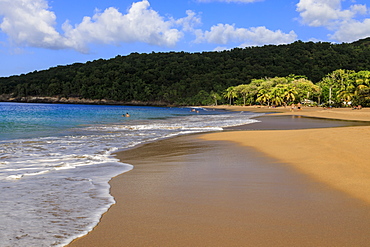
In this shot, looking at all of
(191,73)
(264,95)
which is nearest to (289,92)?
(264,95)

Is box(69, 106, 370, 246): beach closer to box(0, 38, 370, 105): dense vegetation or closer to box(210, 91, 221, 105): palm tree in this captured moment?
box(210, 91, 221, 105): palm tree

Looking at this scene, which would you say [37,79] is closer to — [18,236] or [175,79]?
[175,79]

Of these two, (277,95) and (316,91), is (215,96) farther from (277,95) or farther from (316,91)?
(316,91)

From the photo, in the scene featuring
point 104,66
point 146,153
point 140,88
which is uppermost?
point 104,66

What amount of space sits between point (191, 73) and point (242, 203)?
571 ft

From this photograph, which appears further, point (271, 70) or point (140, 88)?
point (140, 88)

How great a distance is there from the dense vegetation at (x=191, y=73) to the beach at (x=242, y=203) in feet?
455

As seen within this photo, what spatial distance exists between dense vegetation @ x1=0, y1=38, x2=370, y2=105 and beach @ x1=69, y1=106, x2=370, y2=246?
139 m

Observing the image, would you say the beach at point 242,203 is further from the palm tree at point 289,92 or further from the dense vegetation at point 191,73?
the dense vegetation at point 191,73

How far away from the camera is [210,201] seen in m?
4.79

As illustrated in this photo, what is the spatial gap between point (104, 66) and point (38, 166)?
192m

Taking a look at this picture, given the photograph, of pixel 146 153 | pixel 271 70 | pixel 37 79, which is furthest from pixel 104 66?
pixel 146 153

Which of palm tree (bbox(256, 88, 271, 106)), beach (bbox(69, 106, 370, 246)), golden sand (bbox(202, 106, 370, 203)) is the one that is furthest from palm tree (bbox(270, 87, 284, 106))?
beach (bbox(69, 106, 370, 246))

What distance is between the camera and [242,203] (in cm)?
466
